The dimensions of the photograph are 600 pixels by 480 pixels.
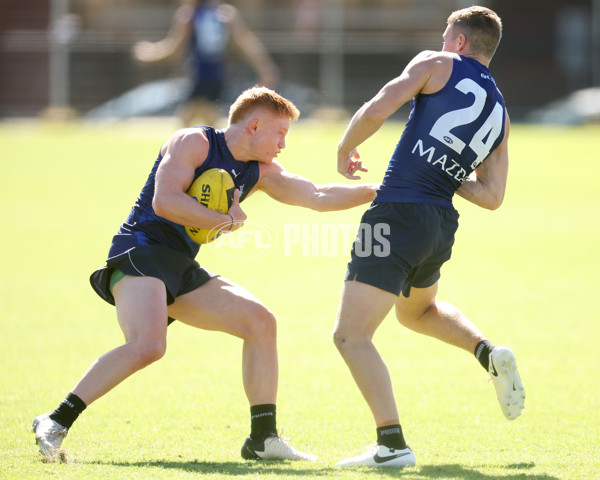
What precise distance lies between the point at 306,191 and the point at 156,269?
3.16 ft

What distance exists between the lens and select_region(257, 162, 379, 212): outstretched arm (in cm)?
532

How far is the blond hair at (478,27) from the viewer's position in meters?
5.02

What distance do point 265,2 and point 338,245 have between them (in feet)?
71.8

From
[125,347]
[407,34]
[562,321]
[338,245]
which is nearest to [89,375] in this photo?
[125,347]

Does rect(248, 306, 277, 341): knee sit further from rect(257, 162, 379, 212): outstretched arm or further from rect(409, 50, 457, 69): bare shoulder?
rect(409, 50, 457, 69): bare shoulder

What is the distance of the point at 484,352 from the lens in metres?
5.26

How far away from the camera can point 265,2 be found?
33125mm

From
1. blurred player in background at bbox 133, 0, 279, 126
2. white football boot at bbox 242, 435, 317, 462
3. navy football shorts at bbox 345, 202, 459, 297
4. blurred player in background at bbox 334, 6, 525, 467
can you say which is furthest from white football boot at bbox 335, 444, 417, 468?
blurred player in background at bbox 133, 0, 279, 126

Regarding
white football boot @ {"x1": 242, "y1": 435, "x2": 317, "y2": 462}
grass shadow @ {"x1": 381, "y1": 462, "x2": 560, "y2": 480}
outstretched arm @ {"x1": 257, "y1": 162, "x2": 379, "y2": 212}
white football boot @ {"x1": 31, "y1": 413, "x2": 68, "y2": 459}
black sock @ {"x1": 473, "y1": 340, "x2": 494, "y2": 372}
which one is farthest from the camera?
outstretched arm @ {"x1": 257, "y1": 162, "x2": 379, "y2": 212}

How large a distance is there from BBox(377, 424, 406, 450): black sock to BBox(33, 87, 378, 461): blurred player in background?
1.37ft

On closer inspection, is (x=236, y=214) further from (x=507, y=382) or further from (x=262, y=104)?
(x=507, y=382)

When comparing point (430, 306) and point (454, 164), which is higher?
point (454, 164)

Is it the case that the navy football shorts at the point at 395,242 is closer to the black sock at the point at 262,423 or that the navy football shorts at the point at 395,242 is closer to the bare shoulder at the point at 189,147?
the black sock at the point at 262,423

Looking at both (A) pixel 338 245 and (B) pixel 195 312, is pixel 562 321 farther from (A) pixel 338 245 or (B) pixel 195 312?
(A) pixel 338 245
